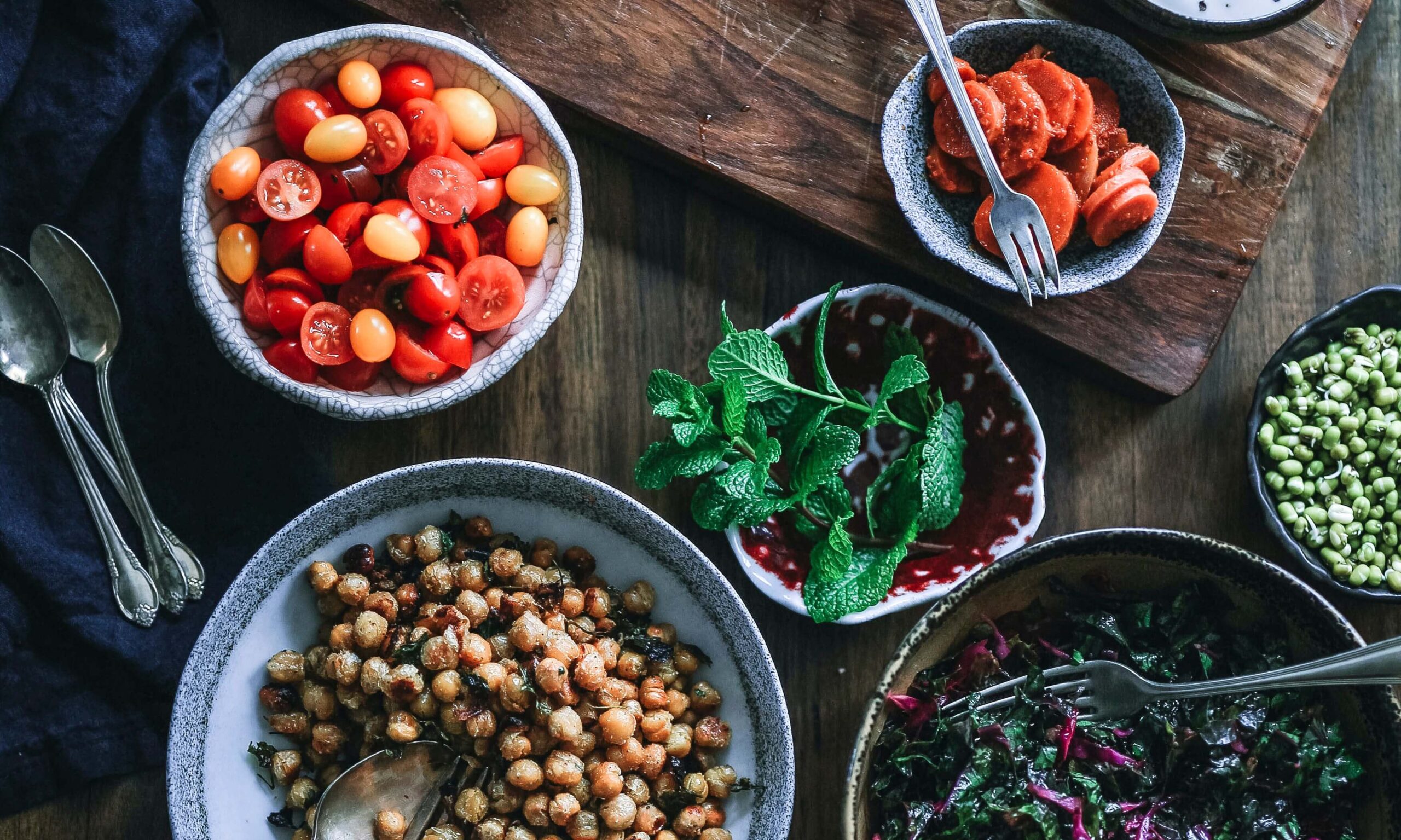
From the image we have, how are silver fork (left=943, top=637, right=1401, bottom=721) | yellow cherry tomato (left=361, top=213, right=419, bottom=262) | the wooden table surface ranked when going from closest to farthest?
1. silver fork (left=943, top=637, right=1401, bottom=721)
2. yellow cherry tomato (left=361, top=213, right=419, bottom=262)
3. the wooden table surface

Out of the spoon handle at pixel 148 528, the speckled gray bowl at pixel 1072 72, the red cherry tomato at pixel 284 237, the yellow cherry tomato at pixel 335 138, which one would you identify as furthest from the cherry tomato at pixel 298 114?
the speckled gray bowl at pixel 1072 72

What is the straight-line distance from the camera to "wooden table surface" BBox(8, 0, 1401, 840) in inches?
88.7

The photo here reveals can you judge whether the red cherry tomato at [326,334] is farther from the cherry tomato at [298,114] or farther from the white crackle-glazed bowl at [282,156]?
the cherry tomato at [298,114]

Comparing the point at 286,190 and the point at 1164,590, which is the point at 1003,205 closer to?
the point at 1164,590

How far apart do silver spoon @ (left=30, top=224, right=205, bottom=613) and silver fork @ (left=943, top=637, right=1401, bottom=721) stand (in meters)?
1.48

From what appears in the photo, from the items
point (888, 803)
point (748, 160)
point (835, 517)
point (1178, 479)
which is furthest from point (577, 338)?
point (1178, 479)

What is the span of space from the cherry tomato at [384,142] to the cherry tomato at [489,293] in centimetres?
24

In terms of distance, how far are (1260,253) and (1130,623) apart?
85 centimetres

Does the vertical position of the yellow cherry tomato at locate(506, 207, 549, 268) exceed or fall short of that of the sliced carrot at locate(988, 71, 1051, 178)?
it falls short

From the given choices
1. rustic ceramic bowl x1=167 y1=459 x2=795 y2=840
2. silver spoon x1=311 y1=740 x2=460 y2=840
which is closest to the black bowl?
rustic ceramic bowl x1=167 y1=459 x2=795 y2=840

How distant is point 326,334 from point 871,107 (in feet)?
3.74

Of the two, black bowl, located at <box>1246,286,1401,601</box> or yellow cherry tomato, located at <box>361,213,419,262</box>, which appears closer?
yellow cherry tomato, located at <box>361,213,419,262</box>

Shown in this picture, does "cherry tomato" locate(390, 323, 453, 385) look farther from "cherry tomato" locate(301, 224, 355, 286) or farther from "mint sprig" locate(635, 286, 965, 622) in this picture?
"mint sprig" locate(635, 286, 965, 622)

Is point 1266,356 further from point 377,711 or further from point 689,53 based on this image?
point 377,711
